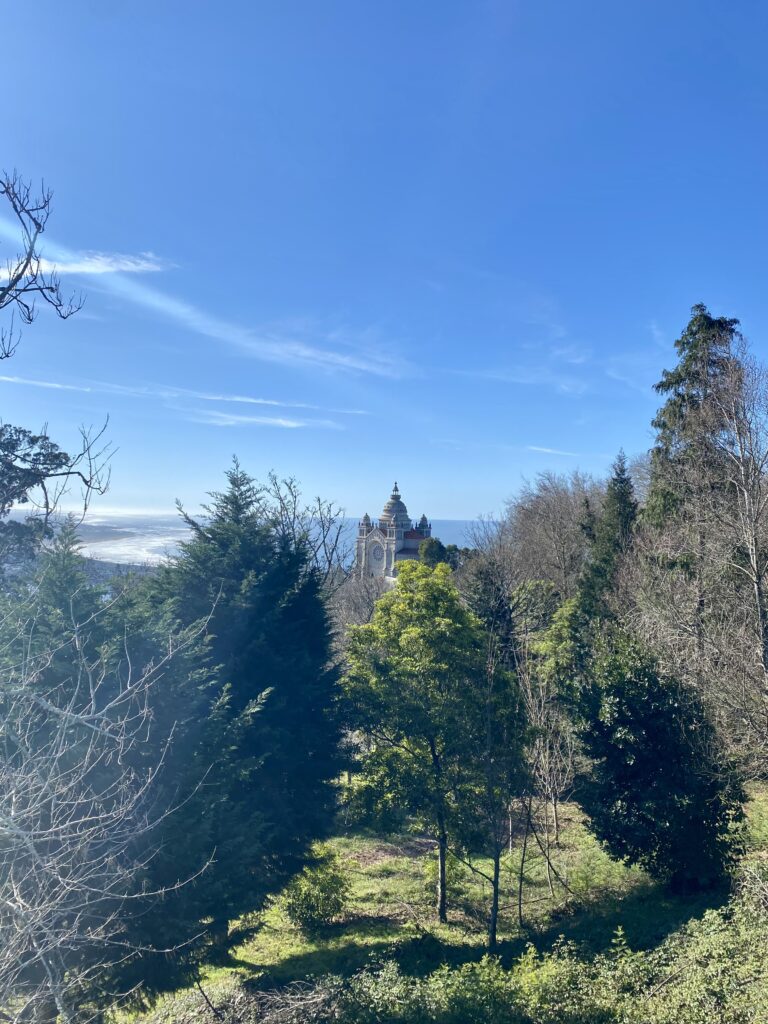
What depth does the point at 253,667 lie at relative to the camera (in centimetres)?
1141

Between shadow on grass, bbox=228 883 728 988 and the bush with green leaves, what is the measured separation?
491 mm

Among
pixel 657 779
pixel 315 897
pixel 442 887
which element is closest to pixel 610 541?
pixel 657 779

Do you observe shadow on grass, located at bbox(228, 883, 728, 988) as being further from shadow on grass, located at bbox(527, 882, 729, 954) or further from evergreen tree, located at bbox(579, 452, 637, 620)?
evergreen tree, located at bbox(579, 452, 637, 620)

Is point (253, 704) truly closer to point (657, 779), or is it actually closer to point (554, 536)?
point (657, 779)

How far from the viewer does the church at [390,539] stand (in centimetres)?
6731

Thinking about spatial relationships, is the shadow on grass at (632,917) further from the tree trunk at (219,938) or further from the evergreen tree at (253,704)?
the tree trunk at (219,938)

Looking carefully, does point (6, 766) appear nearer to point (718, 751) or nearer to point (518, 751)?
point (518, 751)

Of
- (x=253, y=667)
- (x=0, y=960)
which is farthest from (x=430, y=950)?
(x=0, y=960)

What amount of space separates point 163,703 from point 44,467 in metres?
4.75

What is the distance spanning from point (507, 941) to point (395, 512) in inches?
2324

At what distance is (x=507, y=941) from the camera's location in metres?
10.4

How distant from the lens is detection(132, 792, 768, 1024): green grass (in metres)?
9.81

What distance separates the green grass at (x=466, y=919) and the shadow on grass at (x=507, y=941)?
0.02 meters

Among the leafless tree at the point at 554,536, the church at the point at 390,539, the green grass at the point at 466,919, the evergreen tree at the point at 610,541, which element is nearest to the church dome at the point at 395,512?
the church at the point at 390,539
